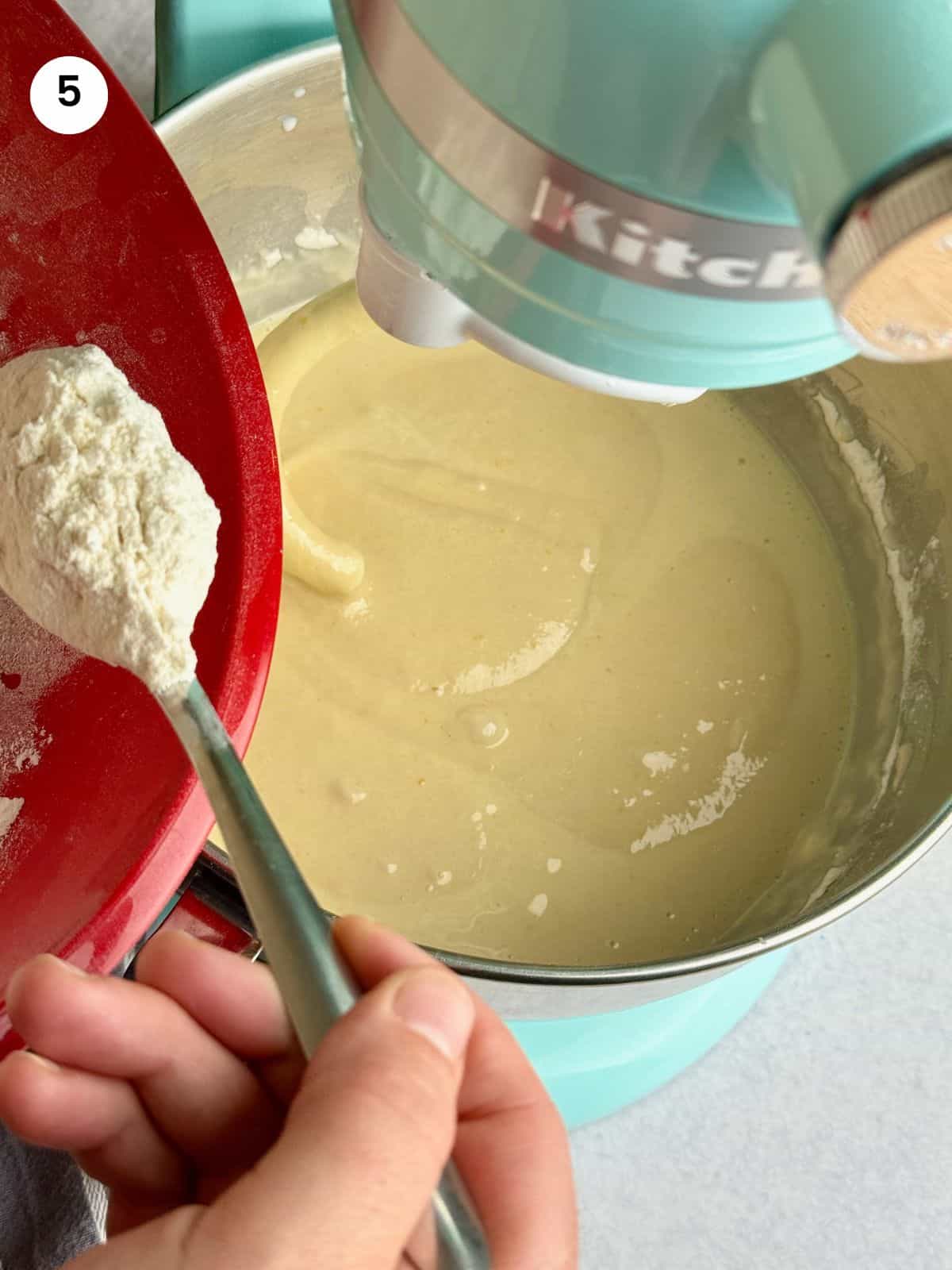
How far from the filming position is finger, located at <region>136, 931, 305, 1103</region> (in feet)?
1.19

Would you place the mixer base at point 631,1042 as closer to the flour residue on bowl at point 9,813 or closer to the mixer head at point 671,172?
the flour residue on bowl at point 9,813

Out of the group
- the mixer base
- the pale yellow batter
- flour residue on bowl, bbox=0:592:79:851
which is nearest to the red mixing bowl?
flour residue on bowl, bbox=0:592:79:851

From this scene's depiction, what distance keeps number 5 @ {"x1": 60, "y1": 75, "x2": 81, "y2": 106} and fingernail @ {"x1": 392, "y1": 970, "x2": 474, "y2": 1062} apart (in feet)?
1.20

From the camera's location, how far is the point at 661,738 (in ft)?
2.39

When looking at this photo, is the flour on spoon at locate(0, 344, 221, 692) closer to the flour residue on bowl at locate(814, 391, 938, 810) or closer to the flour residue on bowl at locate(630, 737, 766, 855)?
the flour residue on bowl at locate(630, 737, 766, 855)

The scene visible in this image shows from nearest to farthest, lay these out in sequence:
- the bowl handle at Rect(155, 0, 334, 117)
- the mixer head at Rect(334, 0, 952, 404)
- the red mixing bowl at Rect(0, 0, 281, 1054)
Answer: the mixer head at Rect(334, 0, 952, 404) < the red mixing bowl at Rect(0, 0, 281, 1054) < the bowl handle at Rect(155, 0, 334, 117)

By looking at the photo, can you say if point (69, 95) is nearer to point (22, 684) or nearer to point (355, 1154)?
point (22, 684)

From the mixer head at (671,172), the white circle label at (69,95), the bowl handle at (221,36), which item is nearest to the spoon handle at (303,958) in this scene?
the mixer head at (671,172)

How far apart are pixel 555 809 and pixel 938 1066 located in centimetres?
32

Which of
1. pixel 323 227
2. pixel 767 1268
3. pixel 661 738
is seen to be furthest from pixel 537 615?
pixel 767 1268

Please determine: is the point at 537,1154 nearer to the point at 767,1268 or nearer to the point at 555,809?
the point at 555,809

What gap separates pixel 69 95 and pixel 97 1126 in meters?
0.38

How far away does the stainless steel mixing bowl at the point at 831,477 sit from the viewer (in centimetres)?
60

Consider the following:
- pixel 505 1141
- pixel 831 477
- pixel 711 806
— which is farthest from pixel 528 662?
pixel 505 1141
